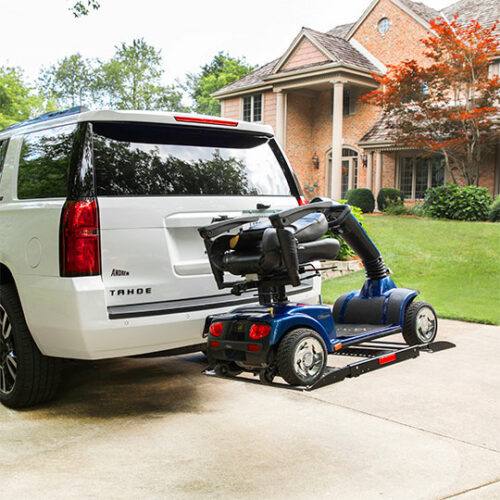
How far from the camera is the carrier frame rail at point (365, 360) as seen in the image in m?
3.93

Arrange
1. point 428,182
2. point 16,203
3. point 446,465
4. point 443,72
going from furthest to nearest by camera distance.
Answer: point 428,182 < point 443,72 < point 16,203 < point 446,465

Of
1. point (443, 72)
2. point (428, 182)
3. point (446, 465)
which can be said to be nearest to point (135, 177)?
point (446, 465)

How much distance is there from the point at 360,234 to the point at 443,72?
1713cm

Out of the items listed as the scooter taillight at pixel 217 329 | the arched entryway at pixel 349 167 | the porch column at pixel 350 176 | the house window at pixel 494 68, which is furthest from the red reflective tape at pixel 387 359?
the porch column at pixel 350 176

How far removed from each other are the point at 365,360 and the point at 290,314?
0.57 metres

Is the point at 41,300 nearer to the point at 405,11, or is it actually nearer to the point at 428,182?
the point at 428,182

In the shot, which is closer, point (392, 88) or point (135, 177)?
point (135, 177)

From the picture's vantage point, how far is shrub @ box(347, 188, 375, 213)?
23828mm

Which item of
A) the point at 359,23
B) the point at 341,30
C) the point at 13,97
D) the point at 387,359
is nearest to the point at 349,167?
the point at 359,23

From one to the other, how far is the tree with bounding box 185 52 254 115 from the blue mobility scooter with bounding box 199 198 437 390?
51549 millimetres

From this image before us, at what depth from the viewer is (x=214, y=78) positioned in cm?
6041

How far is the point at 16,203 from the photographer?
492 cm

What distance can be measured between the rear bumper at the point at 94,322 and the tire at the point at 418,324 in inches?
53.9

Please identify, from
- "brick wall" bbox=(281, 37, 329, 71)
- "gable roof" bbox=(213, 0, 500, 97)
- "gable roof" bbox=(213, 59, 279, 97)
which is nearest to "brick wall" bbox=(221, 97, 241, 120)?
"gable roof" bbox=(213, 59, 279, 97)
